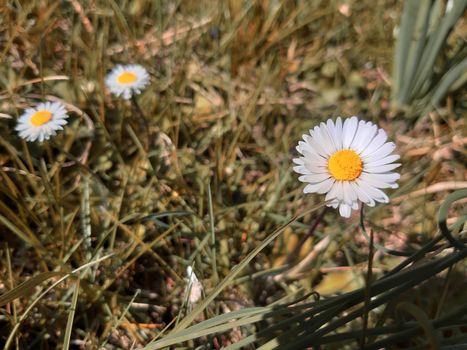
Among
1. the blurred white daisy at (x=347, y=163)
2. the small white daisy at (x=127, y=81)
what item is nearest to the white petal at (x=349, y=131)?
the blurred white daisy at (x=347, y=163)

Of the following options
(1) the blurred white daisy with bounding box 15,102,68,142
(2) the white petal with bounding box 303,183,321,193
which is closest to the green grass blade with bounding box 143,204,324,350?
(2) the white petal with bounding box 303,183,321,193

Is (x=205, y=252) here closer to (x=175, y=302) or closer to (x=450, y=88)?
(x=175, y=302)

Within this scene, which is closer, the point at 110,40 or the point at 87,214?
the point at 87,214

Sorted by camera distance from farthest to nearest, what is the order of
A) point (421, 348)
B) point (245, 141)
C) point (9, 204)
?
point (245, 141)
point (9, 204)
point (421, 348)

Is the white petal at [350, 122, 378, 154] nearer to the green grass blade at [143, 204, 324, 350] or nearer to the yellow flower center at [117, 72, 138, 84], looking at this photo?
the green grass blade at [143, 204, 324, 350]

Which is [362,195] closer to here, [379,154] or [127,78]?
[379,154]

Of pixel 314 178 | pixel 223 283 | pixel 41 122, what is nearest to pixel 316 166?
pixel 314 178

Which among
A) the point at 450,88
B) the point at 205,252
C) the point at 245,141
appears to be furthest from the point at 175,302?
the point at 450,88
